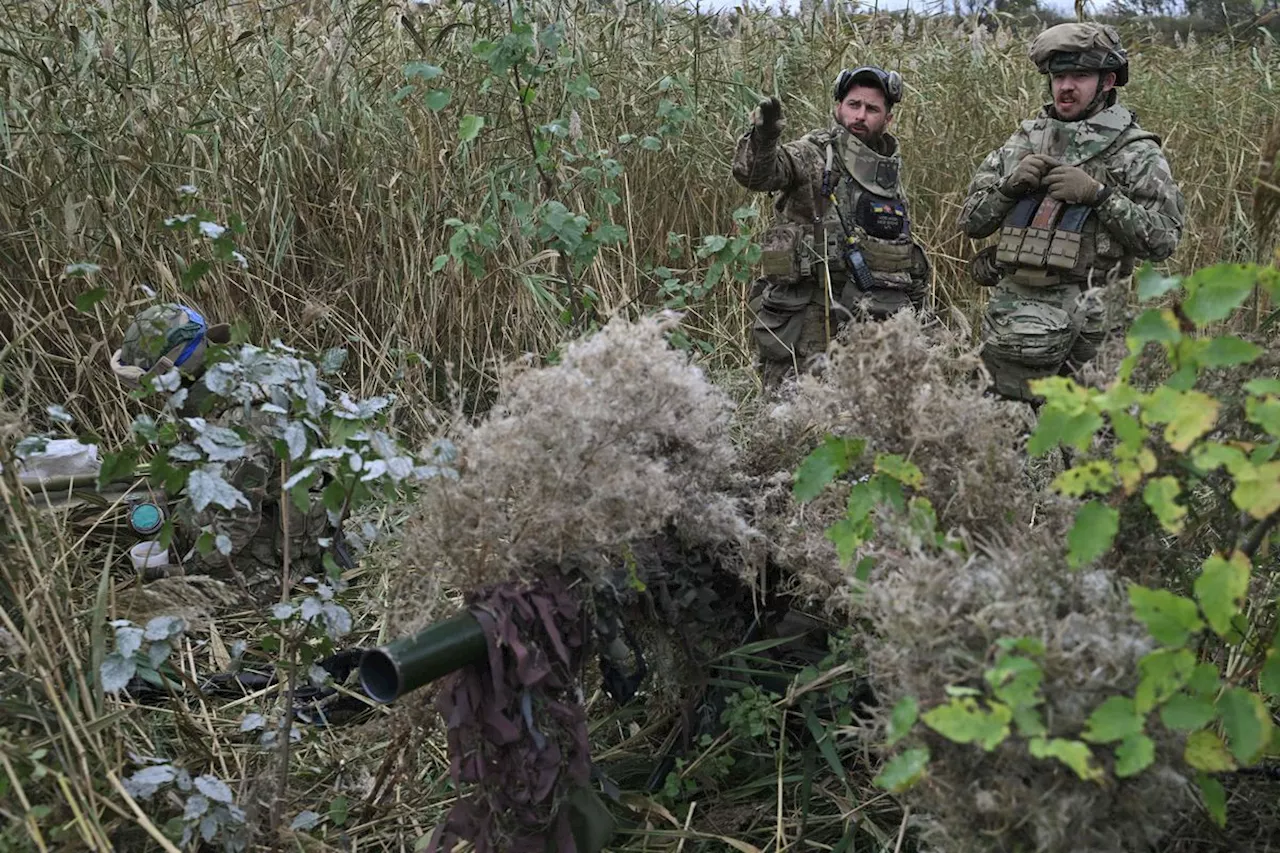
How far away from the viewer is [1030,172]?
3301mm

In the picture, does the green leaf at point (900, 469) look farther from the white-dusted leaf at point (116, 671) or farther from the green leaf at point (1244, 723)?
the white-dusted leaf at point (116, 671)

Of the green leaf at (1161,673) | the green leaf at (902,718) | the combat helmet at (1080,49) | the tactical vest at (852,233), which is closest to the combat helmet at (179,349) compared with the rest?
the tactical vest at (852,233)

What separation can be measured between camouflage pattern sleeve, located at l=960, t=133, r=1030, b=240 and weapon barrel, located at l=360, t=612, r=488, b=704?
2472 millimetres

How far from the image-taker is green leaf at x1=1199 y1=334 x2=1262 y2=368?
1.34 m

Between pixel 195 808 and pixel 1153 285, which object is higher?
pixel 1153 285

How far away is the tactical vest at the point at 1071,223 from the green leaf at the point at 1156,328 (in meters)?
2.06

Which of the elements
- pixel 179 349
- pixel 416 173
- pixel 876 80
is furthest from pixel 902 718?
pixel 416 173

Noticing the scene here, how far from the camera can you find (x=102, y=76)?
368 centimetres

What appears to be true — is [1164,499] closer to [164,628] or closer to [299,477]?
[299,477]

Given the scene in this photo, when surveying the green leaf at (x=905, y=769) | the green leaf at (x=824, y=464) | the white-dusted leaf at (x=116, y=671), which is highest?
the green leaf at (x=824, y=464)

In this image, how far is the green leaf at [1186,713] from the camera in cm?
126

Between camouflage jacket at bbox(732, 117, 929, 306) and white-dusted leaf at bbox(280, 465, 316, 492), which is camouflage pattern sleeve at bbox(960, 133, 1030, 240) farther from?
white-dusted leaf at bbox(280, 465, 316, 492)

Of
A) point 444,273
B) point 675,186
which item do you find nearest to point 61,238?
point 444,273

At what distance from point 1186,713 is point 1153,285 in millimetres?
526
